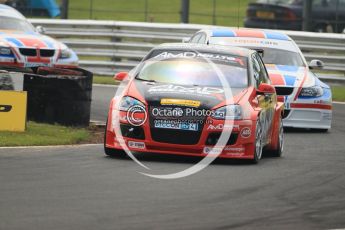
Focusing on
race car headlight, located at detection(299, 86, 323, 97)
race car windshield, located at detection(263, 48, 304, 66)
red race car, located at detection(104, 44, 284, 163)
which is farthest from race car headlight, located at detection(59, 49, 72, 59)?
red race car, located at detection(104, 44, 284, 163)

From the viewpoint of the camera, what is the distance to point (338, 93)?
23906 millimetres

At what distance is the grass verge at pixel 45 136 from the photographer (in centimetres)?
1299

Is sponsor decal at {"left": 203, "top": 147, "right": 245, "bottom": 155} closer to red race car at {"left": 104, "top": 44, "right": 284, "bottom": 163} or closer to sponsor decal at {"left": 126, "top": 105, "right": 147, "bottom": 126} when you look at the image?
red race car at {"left": 104, "top": 44, "right": 284, "bottom": 163}

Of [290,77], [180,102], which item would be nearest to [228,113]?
[180,102]

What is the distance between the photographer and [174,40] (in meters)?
25.9

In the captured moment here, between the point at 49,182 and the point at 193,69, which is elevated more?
the point at 193,69

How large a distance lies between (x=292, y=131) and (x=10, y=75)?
4838 mm

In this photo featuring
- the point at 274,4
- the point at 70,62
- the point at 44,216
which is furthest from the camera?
the point at 274,4

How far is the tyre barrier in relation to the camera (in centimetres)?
1418

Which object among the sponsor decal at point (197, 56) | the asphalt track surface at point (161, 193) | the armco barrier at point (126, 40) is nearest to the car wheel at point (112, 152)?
the asphalt track surface at point (161, 193)

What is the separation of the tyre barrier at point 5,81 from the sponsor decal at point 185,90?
2.71m

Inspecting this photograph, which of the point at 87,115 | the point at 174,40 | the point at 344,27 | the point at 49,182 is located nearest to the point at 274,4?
the point at 344,27

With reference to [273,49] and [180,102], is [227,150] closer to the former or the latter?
[180,102]

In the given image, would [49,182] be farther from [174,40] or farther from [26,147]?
[174,40]
